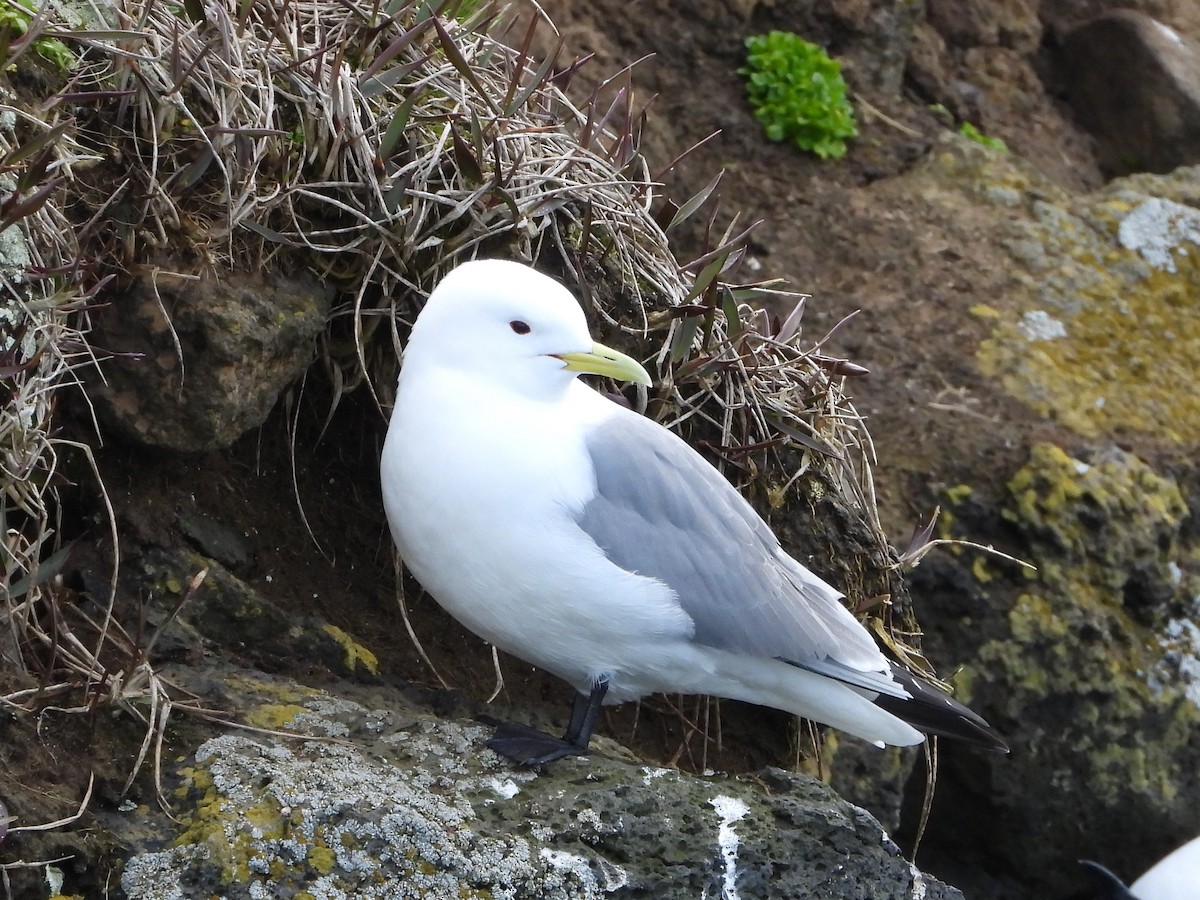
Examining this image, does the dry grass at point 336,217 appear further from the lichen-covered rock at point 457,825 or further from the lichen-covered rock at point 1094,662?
the lichen-covered rock at point 1094,662

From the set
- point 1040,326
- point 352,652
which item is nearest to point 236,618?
point 352,652

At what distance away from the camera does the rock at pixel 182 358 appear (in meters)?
2.90

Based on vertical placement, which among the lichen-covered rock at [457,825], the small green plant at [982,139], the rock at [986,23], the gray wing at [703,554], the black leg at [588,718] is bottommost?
the black leg at [588,718]

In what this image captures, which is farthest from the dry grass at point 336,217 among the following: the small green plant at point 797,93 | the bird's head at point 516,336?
the small green plant at point 797,93

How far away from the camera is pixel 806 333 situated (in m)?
4.86

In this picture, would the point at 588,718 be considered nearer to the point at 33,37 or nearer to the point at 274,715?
the point at 274,715

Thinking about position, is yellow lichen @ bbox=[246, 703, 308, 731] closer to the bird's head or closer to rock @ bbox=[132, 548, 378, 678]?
rock @ bbox=[132, 548, 378, 678]

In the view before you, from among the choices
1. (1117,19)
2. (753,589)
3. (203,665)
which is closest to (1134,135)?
(1117,19)

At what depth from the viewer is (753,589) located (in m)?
2.89

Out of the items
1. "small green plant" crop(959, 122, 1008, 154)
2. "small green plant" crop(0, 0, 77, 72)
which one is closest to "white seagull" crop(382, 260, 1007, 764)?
"small green plant" crop(0, 0, 77, 72)

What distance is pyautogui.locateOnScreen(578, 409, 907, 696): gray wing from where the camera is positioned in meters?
2.82

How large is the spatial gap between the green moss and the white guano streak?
0.93m

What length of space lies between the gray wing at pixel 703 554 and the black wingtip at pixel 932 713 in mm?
106

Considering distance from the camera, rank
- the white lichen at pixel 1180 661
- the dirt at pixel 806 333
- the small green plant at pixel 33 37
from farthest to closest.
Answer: the white lichen at pixel 1180 661 < the dirt at pixel 806 333 < the small green plant at pixel 33 37
